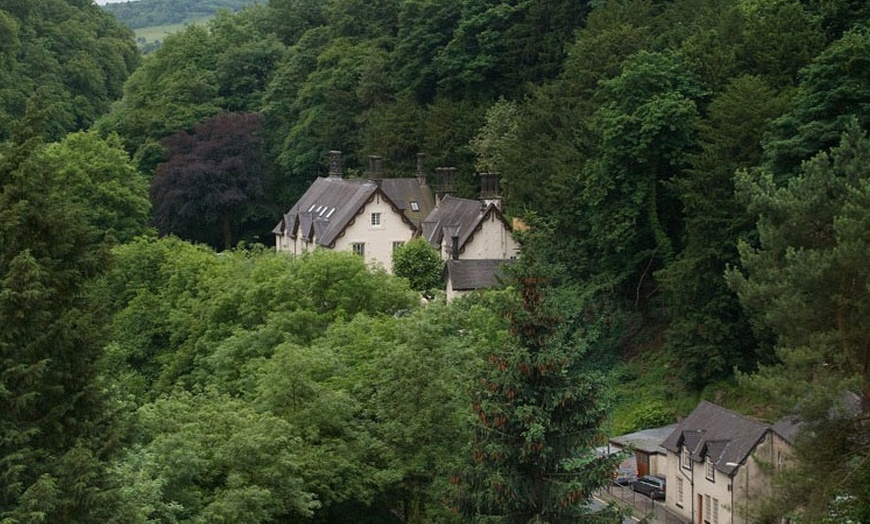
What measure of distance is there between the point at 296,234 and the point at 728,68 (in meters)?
29.1

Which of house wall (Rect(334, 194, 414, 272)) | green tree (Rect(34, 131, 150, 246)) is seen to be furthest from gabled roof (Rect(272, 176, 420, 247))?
green tree (Rect(34, 131, 150, 246))

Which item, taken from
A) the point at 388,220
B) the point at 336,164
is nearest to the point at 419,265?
the point at 388,220

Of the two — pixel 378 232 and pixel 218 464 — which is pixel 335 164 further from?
pixel 218 464

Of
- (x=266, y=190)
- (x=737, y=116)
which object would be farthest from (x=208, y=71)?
(x=737, y=116)

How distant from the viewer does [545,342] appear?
27.0 m

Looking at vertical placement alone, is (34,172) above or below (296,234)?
below

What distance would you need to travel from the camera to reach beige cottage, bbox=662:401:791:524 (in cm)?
3847

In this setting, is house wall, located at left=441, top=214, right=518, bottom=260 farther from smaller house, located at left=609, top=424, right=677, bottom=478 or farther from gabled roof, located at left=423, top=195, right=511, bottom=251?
smaller house, located at left=609, top=424, right=677, bottom=478

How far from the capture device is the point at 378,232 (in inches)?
2685

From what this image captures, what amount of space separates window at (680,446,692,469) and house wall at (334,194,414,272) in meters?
28.1

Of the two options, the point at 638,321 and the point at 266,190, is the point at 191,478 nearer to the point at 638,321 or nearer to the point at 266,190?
the point at 638,321

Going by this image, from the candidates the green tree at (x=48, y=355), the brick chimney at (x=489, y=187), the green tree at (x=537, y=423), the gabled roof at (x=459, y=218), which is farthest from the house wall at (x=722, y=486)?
the brick chimney at (x=489, y=187)

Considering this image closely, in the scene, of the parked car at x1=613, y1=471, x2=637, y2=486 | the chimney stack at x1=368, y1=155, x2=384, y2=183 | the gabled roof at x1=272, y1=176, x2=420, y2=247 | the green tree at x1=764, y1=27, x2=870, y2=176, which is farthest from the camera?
the chimney stack at x1=368, y1=155, x2=384, y2=183

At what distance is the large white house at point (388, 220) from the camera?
6431 centimetres
